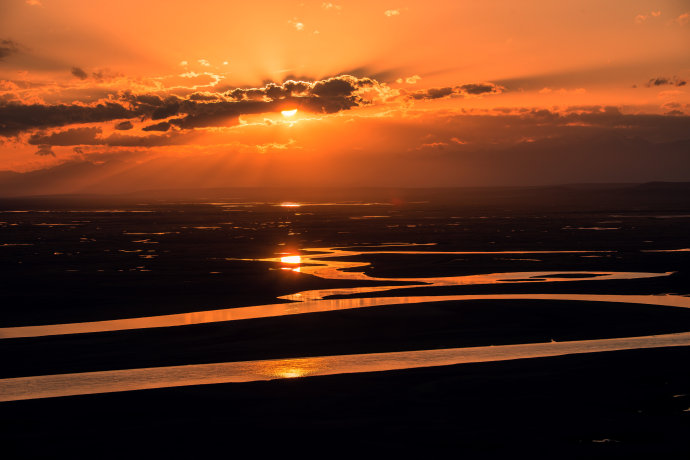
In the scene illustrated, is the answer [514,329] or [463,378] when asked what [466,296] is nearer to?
[514,329]

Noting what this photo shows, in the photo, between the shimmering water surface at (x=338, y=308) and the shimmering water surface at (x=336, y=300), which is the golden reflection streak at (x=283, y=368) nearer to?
the shimmering water surface at (x=338, y=308)

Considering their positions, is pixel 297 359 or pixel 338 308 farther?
pixel 338 308

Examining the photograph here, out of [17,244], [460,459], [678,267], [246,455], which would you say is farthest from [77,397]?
[17,244]

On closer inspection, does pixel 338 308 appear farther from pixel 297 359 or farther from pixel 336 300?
pixel 297 359

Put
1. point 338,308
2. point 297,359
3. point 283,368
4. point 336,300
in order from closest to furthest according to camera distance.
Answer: point 283,368
point 297,359
point 338,308
point 336,300

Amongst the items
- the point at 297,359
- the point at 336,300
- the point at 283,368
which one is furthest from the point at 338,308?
the point at 283,368

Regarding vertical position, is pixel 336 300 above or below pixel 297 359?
below

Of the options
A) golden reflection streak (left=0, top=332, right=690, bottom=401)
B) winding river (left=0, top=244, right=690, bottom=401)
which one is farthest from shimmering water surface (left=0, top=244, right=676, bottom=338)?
golden reflection streak (left=0, top=332, right=690, bottom=401)

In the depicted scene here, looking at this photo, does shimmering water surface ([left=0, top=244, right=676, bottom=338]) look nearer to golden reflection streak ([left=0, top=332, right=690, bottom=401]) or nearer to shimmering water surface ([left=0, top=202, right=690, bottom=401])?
shimmering water surface ([left=0, top=202, right=690, bottom=401])

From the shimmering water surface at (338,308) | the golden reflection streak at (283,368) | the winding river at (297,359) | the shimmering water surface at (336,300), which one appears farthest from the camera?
the shimmering water surface at (336,300)

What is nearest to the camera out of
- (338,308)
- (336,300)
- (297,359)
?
(297,359)

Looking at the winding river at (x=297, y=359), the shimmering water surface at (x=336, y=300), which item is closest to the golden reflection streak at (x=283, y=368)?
the winding river at (x=297, y=359)
